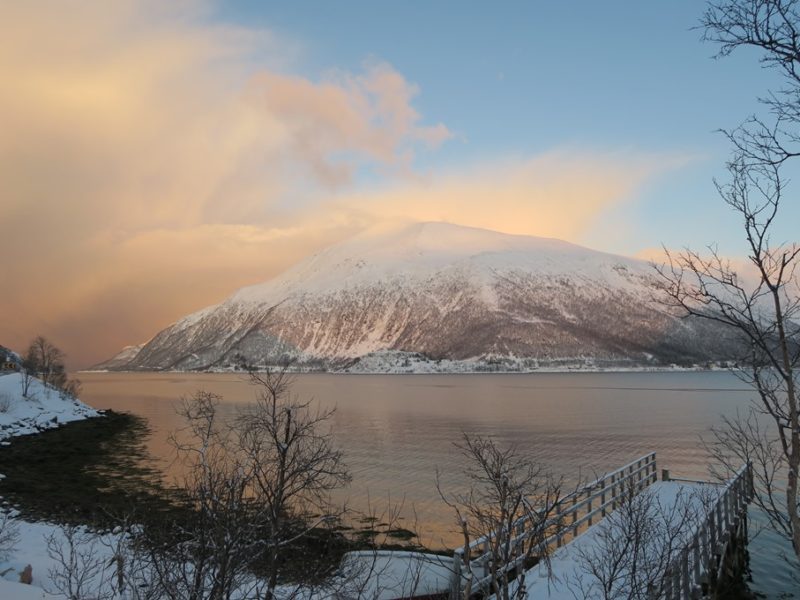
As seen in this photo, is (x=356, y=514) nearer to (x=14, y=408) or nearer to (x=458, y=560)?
(x=458, y=560)

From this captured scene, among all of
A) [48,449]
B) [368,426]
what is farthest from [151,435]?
[368,426]

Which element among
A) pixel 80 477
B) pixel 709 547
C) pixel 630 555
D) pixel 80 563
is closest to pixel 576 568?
pixel 630 555

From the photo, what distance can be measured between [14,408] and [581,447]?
66.1m

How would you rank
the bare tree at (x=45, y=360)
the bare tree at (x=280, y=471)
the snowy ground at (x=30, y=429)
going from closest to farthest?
the bare tree at (x=280, y=471) → the snowy ground at (x=30, y=429) → the bare tree at (x=45, y=360)

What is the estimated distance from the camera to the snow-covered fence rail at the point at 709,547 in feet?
45.2

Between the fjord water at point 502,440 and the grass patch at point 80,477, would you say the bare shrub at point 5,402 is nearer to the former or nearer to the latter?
the grass patch at point 80,477

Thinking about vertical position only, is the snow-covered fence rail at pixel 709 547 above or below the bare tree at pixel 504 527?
below

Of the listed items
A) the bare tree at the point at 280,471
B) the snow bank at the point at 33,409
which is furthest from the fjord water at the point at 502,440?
the snow bank at the point at 33,409

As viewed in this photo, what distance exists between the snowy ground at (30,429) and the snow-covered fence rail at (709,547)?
1559 centimetres


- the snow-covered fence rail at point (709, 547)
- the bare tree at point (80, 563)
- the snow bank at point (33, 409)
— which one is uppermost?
the snow-covered fence rail at point (709, 547)

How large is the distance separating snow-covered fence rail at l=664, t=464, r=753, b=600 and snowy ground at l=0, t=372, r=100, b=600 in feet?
51.1

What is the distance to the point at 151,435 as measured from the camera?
63.3 m

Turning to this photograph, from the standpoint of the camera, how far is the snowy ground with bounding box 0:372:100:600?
15.5m

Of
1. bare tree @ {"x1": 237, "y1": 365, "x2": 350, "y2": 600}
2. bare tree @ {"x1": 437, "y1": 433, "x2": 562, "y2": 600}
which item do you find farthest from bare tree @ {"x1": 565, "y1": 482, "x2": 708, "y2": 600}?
bare tree @ {"x1": 237, "y1": 365, "x2": 350, "y2": 600}
